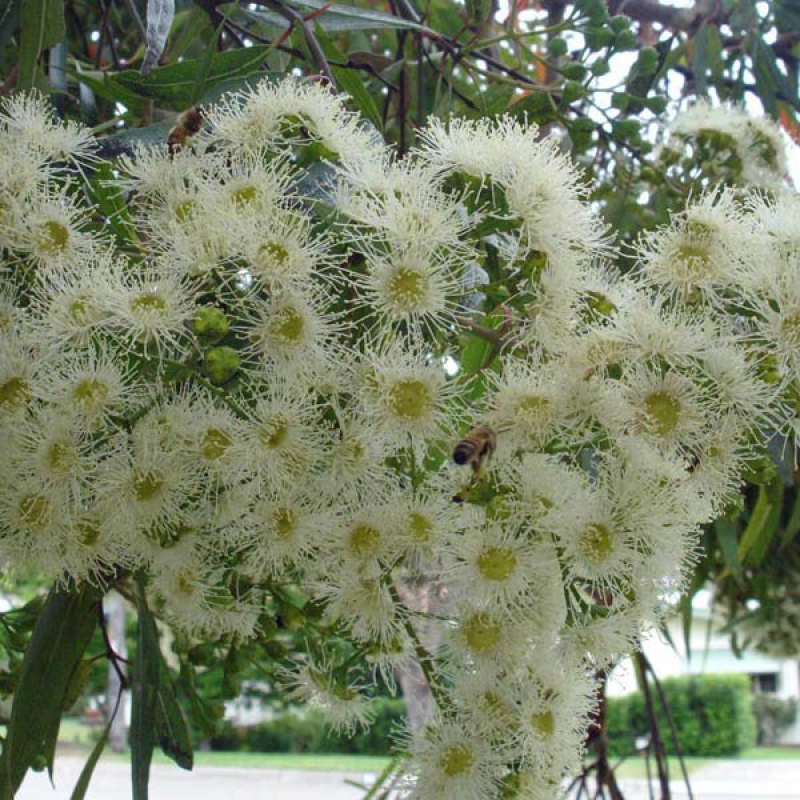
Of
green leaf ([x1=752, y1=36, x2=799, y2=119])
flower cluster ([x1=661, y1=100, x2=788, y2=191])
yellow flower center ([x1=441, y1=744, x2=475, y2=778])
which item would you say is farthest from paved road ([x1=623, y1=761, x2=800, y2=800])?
yellow flower center ([x1=441, y1=744, x2=475, y2=778])

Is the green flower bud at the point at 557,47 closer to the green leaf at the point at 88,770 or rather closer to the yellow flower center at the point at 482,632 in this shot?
the yellow flower center at the point at 482,632

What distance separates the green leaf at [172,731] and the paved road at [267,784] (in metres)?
9.52

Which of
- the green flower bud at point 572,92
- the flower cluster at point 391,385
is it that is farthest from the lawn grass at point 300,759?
the flower cluster at point 391,385

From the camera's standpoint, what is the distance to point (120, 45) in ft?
6.63

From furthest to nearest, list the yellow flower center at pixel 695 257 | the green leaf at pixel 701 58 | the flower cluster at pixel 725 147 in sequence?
the green leaf at pixel 701 58, the flower cluster at pixel 725 147, the yellow flower center at pixel 695 257

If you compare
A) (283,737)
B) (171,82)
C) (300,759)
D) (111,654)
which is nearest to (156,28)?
(171,82)

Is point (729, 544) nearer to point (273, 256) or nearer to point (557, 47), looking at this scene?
point (557, 47)

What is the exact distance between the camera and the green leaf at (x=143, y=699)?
43.7 inches

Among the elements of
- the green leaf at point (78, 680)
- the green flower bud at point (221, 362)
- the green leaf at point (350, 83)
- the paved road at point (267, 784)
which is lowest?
the paved road at point (267, 784)

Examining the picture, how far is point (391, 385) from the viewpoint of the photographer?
0.78 metres

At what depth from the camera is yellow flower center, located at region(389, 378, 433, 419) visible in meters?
0.79

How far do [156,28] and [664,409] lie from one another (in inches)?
25.0

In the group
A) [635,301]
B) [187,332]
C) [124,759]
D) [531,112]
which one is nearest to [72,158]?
[187,332]

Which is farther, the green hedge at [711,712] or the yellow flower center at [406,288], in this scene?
the green hedge at [711,712]
